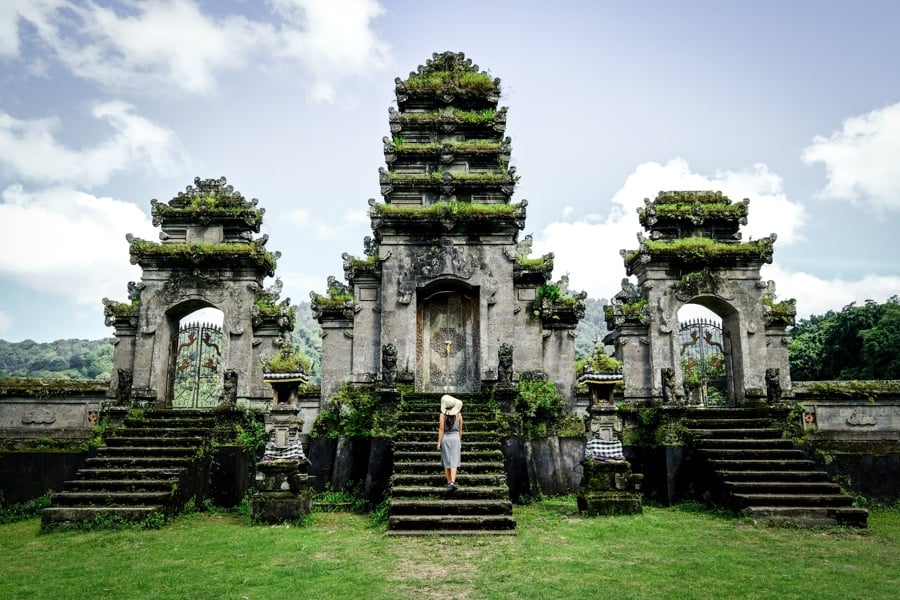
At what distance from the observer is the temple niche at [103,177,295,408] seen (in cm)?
1556

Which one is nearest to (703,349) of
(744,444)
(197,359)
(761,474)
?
(744,444)

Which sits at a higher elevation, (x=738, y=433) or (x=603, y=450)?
(x=738, y=433)

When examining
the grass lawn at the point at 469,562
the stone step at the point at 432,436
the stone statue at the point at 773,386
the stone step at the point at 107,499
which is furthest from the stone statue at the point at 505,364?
the stone step at the point at 107,499

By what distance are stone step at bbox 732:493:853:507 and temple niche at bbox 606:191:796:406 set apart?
14.6 ft

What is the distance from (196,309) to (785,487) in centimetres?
1391

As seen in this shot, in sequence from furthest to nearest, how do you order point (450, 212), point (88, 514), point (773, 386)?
point (450, 212)
point (773, 386)
point (88, 514)

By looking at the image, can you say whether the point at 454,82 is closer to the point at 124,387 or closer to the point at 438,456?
the point at 438,456

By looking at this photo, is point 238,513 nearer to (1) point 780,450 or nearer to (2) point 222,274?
(2) point 222,274

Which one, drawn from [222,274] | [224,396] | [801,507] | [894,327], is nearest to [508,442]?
[801,507]

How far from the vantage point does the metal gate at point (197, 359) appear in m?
15.9

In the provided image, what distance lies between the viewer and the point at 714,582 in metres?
7.03

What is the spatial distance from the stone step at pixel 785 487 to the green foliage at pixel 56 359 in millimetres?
44736

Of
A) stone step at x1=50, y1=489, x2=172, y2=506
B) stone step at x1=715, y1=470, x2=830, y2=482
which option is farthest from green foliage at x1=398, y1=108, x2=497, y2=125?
stone step at x1=50, y1=489, x2=172, y2=506

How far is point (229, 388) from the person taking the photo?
13.9 metres
